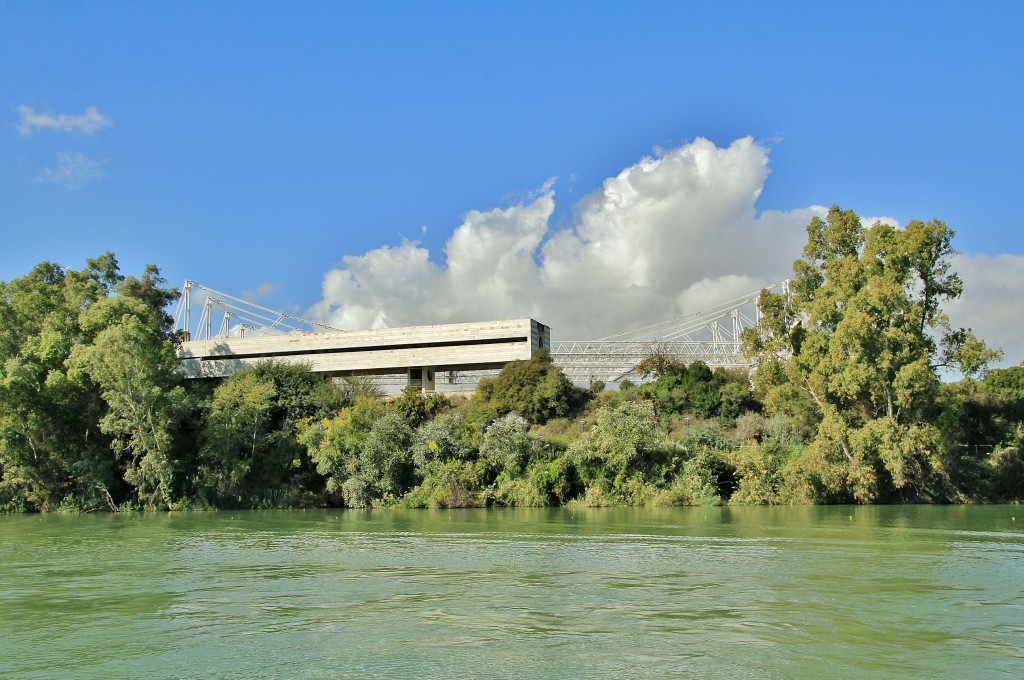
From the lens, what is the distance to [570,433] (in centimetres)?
4553

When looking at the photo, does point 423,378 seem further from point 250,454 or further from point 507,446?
point 507,446

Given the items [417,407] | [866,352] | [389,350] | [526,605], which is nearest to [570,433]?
[417,407]

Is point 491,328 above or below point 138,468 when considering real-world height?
above

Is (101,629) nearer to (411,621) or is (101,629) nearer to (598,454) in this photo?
(411,621)

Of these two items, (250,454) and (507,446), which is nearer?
(507,446)

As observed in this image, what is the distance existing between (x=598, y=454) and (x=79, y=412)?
91.3 feet

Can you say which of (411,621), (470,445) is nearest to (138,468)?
(470,445)

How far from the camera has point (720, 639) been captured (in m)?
10.8

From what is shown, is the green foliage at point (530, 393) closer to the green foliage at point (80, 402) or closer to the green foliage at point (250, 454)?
the green foliage at point (250, 454)

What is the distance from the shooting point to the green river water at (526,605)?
9883mm

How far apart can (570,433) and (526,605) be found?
32.4 metres

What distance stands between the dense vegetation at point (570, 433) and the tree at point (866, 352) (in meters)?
0.10

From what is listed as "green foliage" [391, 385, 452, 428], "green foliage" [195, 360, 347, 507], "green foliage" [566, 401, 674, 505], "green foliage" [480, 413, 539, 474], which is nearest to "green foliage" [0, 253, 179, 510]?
"green foliage" [195, 360, 347, 507]

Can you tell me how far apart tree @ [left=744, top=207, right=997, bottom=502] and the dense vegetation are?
96 millimetres
